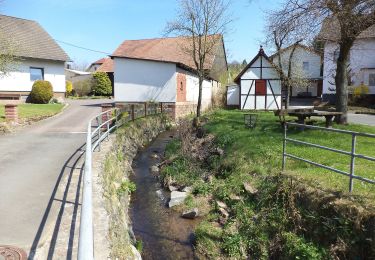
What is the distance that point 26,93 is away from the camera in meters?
28.6

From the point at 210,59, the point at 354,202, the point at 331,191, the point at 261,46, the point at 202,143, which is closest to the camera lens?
the point at 354,202

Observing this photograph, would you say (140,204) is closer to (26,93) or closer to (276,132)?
(276,132)

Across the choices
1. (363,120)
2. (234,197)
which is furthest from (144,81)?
(234,197)

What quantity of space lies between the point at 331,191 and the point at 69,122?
48.2 feet

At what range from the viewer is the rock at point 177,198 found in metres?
9.48

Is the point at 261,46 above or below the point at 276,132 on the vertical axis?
above

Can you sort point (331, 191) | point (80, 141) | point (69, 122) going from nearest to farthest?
point (331, 191) < point (80, 141) < point (69, 122)

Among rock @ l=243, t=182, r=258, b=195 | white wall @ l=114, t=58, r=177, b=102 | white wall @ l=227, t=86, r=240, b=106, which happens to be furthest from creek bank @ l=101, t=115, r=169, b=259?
white wall @ l=227, t=86, r=240, b=106

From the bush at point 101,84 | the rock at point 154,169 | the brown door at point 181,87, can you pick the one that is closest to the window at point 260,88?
the brown door at point 181,87

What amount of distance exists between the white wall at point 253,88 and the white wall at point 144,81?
6.66m

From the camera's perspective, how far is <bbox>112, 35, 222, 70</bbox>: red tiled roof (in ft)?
96.2

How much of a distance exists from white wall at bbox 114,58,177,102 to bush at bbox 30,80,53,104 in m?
5.75

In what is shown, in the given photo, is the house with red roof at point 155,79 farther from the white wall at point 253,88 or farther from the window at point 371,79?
the window at point 371,79

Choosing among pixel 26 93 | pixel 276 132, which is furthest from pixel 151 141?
pixel 26 93
